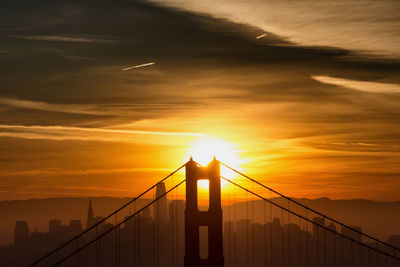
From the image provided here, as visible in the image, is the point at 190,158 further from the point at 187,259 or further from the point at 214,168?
the point at 187,259

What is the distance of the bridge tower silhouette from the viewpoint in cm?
4997

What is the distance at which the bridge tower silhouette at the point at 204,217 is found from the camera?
50.0m

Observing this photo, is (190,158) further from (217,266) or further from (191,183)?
(217,266)

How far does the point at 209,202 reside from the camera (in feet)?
166

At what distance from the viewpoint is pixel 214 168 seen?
50.4 meters

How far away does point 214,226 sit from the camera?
50438 mm

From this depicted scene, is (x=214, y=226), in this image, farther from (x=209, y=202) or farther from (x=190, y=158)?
(x=190, y=158)

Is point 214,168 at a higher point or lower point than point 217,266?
higher

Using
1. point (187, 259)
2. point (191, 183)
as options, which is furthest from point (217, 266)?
point (191, 183)

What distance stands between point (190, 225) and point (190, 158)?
4.50m

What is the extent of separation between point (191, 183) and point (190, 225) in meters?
2.76

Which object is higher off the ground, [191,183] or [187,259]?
[191,183]

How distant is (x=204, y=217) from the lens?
50.6m

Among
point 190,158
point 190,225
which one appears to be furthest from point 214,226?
point 190,158
